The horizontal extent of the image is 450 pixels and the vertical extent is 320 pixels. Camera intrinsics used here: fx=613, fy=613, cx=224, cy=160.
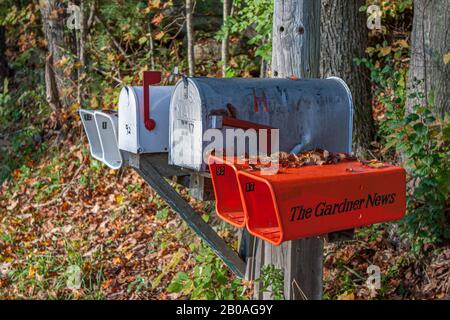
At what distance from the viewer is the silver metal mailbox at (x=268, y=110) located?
250 cm

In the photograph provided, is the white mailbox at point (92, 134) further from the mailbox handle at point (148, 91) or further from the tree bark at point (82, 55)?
the tree bark at point (82, 55)

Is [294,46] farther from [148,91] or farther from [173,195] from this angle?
[173,195]

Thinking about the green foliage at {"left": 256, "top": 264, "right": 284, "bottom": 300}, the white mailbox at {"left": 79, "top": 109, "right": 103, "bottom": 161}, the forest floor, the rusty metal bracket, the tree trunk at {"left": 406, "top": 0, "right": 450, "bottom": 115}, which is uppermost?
the tree trunk at {"left": 406, "top": 0, "right": 450, "bottom": 115}

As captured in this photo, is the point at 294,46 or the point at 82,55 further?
the point at 82,55

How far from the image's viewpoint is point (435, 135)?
3.54m

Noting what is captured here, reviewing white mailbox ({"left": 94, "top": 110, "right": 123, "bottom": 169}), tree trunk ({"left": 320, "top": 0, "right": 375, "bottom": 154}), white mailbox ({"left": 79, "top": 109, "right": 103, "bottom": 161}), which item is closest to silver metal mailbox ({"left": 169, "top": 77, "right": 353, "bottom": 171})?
white mailbox ({"left": 94, "top": 110, "right": 123, "bottom": 169})

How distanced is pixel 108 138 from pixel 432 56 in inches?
83.1

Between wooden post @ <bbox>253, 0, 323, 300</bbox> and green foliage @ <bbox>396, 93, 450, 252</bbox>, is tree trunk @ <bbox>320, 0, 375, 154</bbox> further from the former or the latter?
wooden post @ <bbox>253, 0, 323, 300</bbox>

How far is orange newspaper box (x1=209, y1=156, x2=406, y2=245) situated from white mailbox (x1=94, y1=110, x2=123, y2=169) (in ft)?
3.99

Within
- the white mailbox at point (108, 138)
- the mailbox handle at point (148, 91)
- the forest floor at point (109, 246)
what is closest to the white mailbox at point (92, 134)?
the white mailbox at point (108, 138)

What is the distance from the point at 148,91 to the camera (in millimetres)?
2893

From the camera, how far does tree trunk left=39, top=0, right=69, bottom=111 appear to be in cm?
755

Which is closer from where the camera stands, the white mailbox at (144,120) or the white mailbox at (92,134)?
the white mailbox at (144,120)

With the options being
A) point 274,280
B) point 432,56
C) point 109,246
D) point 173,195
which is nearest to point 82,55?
point 109,246
